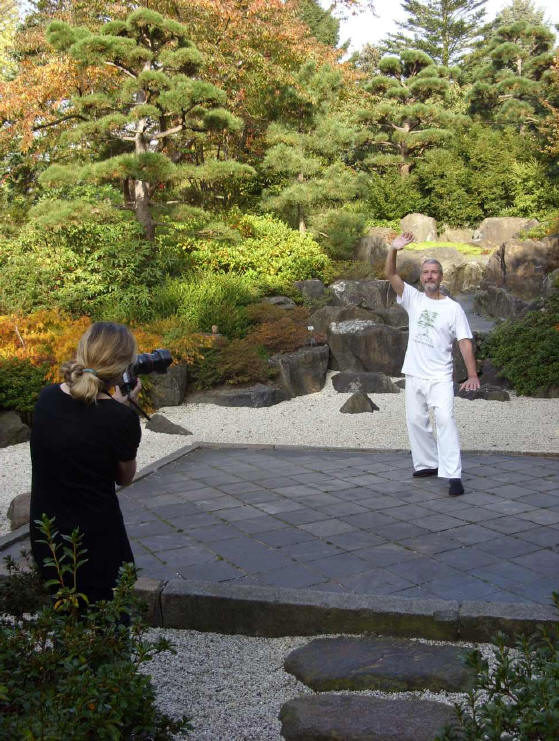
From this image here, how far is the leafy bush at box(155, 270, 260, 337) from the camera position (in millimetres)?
10805

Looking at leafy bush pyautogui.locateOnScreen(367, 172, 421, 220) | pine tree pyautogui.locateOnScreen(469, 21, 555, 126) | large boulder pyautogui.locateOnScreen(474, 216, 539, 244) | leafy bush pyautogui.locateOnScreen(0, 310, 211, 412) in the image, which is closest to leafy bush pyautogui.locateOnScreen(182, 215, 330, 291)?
leafy bush pyautogui.locateOnScreen(0, 310, 211, 412)

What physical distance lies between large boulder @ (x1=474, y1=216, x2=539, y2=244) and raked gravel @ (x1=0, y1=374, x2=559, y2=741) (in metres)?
11.4

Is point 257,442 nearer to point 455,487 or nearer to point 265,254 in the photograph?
point 455,487

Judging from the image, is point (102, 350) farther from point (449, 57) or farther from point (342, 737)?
point (449, 57)

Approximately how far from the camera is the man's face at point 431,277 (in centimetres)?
494

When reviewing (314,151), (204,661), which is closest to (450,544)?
(204,661)

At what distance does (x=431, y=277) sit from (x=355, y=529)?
1928mm

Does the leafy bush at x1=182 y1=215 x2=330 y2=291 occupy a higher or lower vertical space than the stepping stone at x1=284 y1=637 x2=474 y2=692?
higher

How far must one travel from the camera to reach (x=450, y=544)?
12.7 feet

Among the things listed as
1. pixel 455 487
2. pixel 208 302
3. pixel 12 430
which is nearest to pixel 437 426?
pixel 455 487

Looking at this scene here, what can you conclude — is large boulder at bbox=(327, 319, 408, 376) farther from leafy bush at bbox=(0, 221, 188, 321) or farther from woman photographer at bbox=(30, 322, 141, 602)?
woman photographer at bbox=(30, 322, 141, 602)

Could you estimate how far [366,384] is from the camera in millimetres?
9789

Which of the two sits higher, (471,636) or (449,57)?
(449,57)

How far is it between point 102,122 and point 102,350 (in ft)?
32.2
